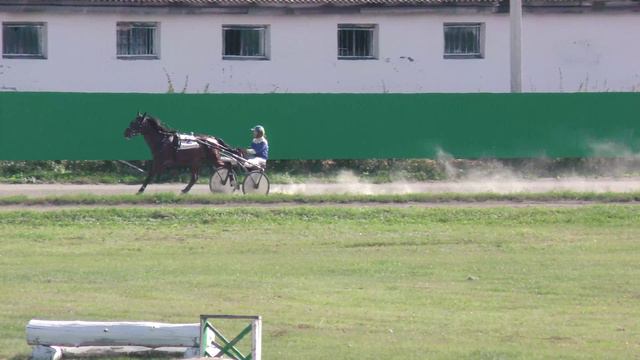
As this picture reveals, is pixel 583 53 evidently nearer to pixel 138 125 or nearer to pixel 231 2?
pixel 231 2

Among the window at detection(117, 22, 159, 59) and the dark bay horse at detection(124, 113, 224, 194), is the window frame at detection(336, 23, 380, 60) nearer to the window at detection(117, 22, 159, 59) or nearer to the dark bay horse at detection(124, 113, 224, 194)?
the window at detection(117, 22, 159, 59)

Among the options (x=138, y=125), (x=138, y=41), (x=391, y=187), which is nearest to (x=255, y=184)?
(x=138, y=125)

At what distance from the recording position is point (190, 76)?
1756 inches

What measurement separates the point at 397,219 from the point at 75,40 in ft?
65.5

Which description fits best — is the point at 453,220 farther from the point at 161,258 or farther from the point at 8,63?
the point at 8,63

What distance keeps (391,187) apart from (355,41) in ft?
42.2

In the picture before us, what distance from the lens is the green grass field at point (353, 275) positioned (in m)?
14.8

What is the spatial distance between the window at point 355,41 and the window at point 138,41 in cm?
617

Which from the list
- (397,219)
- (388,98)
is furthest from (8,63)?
(397,219)

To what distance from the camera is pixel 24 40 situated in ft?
143

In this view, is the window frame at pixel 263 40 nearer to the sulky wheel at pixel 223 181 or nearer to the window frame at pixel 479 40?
the window frame at pixel 479 40

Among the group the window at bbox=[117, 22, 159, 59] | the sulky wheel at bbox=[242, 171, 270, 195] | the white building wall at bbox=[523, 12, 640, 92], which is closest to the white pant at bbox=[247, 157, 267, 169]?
the sulky wheel at bbox=[242, 171, 270, 195]

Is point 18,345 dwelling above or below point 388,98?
below

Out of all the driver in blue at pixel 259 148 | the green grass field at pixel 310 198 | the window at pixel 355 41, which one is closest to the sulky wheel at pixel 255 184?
the driver in blue at pixel 259 148
